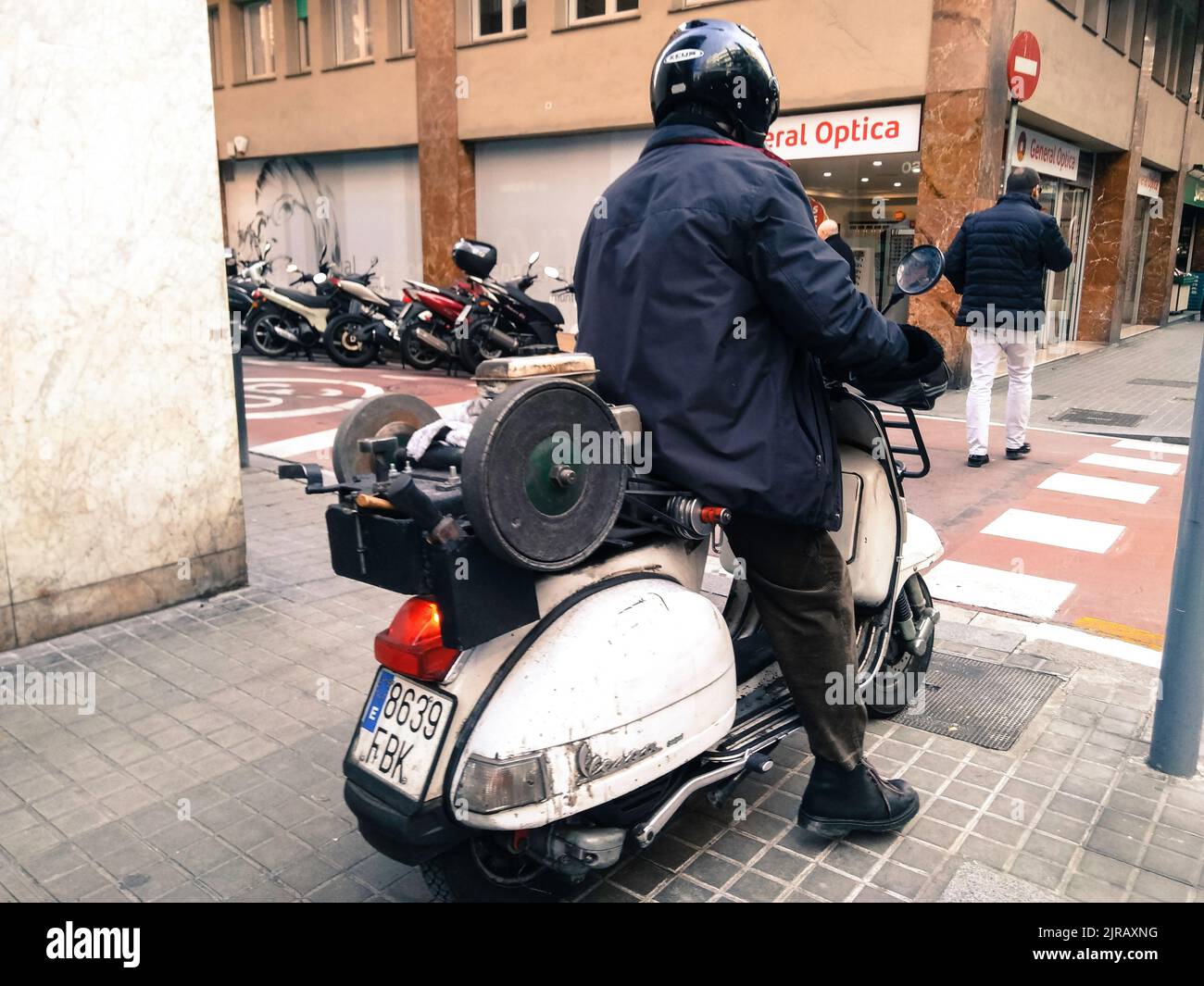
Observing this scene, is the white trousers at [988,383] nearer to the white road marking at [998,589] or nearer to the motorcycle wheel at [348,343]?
the white road marking at [998,589]

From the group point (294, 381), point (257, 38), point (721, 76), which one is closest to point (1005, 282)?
point (721, 76)

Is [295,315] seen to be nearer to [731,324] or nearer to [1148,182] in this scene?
[731,324]

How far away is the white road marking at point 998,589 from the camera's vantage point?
16.3 ft

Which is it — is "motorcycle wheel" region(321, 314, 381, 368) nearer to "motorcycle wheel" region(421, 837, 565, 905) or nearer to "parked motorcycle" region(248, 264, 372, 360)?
"parked motorcycle" region(248, 264, 372, 360)

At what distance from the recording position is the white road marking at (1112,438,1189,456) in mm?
8567

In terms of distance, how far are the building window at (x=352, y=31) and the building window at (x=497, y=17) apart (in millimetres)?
2707

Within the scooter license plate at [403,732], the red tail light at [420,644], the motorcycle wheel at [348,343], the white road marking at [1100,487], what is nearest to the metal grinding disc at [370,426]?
the red tail light at [420,644]

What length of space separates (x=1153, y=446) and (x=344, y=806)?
7979 mm

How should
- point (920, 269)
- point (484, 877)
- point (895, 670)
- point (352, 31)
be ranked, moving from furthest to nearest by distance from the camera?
1. point (352, 31)
2. point (895, 670)
3. point (920, 269)
4. point (484, 877)

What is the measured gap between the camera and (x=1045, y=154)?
1485 cm

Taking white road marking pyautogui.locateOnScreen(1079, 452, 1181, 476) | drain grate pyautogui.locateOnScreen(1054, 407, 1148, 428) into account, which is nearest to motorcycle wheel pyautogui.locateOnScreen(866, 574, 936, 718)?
white road marking pyautogui.locateOnScreen(1079, 452, 1181, 476)

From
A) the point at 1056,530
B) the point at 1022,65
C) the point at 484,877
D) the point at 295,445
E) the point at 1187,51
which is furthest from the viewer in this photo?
the point at 1187,51

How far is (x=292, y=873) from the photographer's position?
284cm
